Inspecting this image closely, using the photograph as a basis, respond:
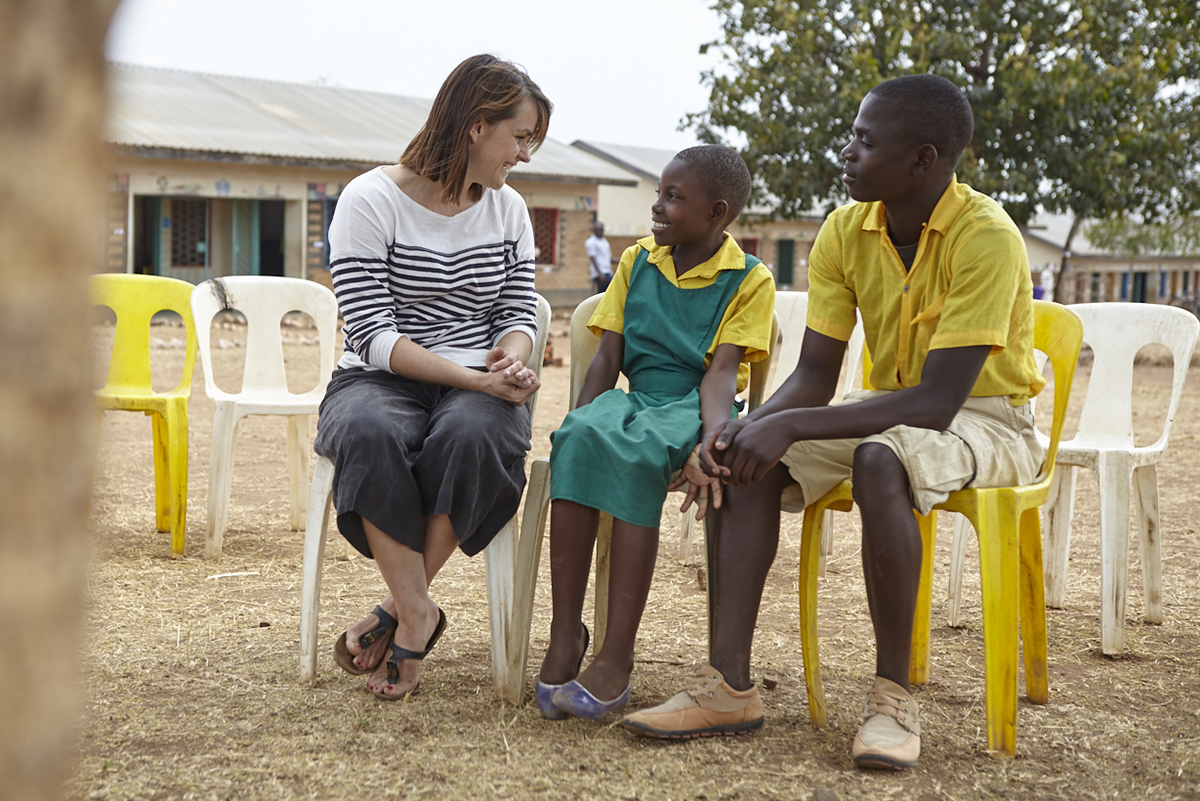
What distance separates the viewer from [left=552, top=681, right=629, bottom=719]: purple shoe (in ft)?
7.57

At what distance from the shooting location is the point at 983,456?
7.55 ft

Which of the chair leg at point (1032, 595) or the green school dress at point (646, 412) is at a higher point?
the green school dress at point (646, 412)

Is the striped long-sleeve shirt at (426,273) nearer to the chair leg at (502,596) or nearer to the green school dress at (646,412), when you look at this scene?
the green school dress at (646,412)

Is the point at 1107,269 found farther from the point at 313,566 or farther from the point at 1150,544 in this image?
the point at 313,566

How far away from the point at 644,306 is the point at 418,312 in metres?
0.58

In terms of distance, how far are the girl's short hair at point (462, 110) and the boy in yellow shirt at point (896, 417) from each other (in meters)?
0.87

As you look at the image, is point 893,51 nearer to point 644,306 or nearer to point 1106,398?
point 1106,398

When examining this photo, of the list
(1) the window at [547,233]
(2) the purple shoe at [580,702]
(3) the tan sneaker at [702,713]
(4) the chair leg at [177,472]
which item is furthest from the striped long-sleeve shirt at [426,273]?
(1) the window at [547,233]

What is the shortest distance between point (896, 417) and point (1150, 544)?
1511 mm

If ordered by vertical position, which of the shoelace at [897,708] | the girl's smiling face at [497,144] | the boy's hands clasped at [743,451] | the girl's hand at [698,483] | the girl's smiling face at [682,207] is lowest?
the shoelace at [897,708]

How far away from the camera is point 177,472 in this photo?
397 cm

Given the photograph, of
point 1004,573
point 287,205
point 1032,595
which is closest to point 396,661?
point 1004,573

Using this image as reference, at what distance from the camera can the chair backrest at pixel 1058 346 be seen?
102 inches

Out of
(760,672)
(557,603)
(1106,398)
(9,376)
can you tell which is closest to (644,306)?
(557,603)
